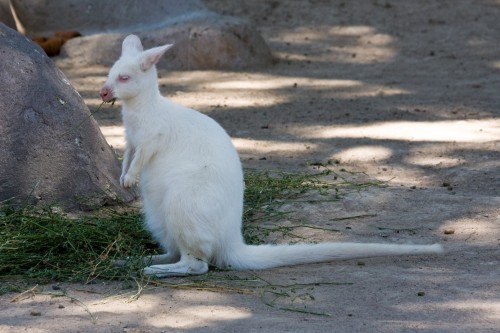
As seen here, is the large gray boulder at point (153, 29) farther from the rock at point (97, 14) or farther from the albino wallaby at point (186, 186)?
the albino wallaby at point (186, 186)

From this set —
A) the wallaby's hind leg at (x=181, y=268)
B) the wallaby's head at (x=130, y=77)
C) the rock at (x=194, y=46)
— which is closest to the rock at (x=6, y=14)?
the rock at (x=194, y=46)

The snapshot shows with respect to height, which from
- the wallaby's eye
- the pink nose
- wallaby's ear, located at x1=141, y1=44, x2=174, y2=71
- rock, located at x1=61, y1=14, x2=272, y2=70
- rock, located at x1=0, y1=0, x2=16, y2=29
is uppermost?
wallaby's ear, located at x1=141, y1=44, x2=174, y2=71

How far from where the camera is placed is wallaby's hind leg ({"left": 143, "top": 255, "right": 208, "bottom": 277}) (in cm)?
398

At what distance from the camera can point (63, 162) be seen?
493 cm

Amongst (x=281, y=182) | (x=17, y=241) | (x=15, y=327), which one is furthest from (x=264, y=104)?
(x=15, y=327)

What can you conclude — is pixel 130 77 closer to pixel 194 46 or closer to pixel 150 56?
pixel 150 56

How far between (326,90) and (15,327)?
5.75 metres

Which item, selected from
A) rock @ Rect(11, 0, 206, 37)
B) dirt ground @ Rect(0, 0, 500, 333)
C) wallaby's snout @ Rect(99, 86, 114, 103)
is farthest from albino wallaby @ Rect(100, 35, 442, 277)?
rock @ Rect(11, 0, 206, 37)

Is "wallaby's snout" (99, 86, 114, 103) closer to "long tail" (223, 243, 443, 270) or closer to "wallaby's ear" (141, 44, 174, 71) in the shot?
"wallaby's ear" (141, 44, 174, 71)

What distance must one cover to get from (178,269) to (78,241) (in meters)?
0.55

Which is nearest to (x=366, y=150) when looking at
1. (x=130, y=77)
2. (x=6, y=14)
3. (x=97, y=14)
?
(x=130, y=77)

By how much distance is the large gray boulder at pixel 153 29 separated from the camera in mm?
9383

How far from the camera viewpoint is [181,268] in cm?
400

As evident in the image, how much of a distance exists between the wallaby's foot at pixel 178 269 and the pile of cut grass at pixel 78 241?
0.21ft
